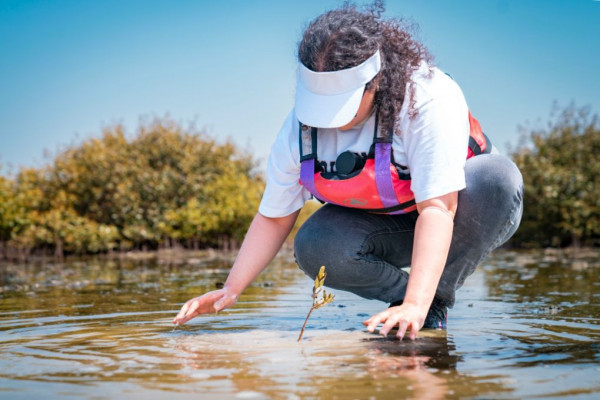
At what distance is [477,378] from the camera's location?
2.06 m

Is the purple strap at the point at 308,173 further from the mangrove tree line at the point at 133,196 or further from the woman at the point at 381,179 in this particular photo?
the mangrove tree line at the point at 133,196

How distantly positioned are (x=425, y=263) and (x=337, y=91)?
2.45 ft

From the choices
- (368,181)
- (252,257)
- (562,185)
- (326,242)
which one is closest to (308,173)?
(368,181)

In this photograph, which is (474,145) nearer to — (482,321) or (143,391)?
(482,321)

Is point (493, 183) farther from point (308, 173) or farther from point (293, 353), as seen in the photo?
point (293, 353)

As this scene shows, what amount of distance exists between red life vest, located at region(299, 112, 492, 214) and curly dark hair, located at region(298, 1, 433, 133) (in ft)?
0.41

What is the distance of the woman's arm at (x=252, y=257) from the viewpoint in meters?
3.16

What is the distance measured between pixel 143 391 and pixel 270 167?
1571mm

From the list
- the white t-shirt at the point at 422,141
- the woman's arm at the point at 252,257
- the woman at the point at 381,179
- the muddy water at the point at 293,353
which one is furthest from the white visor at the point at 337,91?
the muddy water at the point at 293,353

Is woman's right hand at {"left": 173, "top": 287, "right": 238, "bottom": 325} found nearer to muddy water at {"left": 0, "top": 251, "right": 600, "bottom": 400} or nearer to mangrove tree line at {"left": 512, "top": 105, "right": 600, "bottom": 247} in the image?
muddy water at {"left": 0, "top": 251, "right": 600, "bottom": 400}

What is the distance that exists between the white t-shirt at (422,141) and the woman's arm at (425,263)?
0.07m

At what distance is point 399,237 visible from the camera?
3391 millimetres

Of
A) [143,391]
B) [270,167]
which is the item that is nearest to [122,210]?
[270,167]

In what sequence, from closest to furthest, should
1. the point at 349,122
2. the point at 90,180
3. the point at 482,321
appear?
the point at 349,122, the point at 482,321, the point at 90,180
